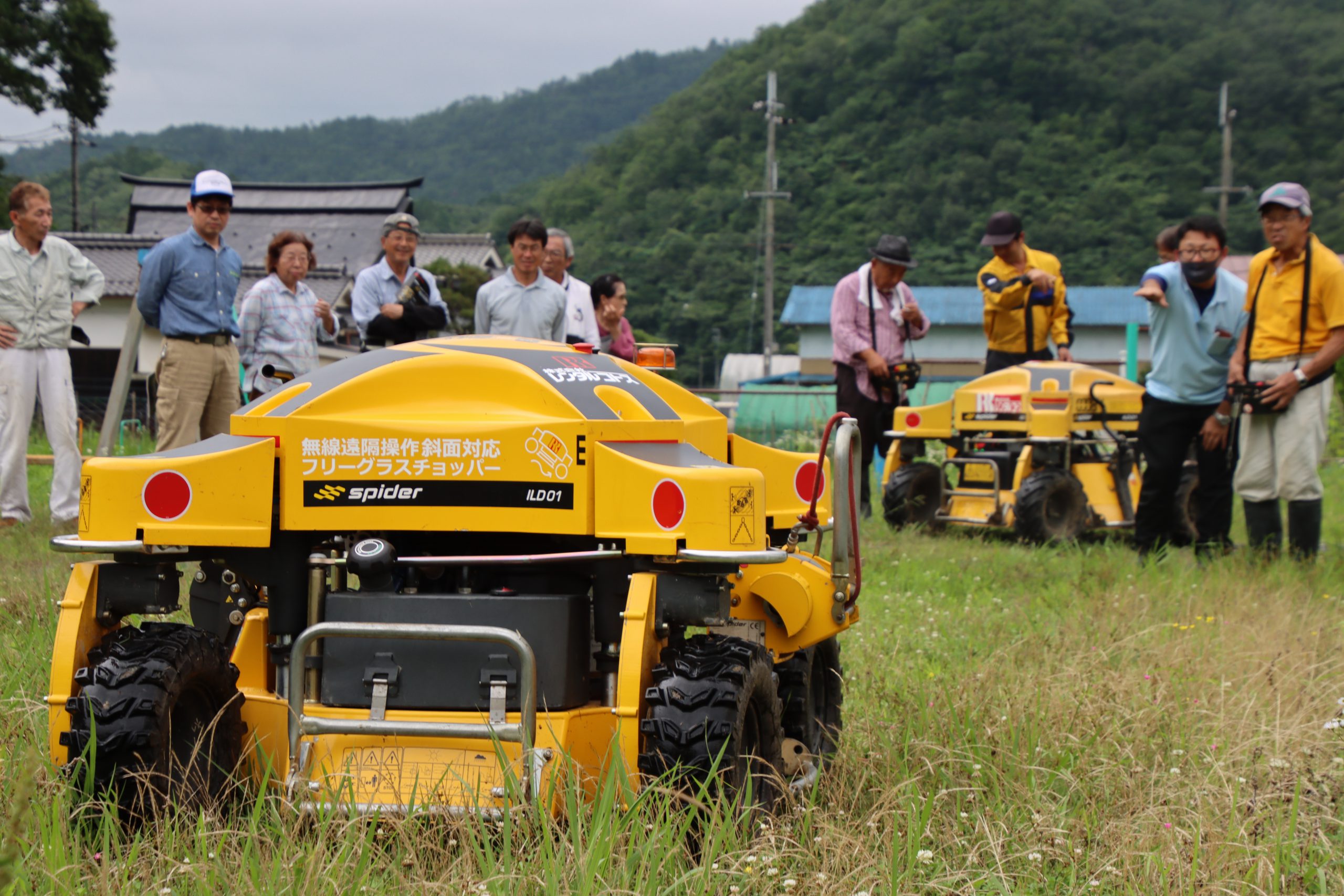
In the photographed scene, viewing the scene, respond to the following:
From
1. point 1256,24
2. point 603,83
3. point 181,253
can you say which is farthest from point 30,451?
point 603,83

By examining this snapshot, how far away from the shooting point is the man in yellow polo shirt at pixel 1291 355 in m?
6.52

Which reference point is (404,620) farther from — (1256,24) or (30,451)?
(1256,24)

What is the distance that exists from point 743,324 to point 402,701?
171ft

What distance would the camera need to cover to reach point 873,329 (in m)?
8.82

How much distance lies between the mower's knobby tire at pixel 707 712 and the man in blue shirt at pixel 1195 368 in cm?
474

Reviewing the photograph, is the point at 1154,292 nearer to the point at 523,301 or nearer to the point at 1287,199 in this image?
the point at 1287,199

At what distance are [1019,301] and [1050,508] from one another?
5.04 ft

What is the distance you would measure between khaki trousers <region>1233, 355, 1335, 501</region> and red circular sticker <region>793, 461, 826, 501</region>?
3.66 metres

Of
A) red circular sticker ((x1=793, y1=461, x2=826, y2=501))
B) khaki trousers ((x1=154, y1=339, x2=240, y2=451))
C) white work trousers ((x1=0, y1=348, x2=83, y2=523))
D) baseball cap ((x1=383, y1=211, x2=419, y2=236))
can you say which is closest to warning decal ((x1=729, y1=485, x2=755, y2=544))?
red circular sticker ((x1=793, y1=461, x2=826, y2=501))

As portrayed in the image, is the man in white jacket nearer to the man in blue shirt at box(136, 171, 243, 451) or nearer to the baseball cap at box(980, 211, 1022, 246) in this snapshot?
the man in blue shirt at box(136, 171, 243, 451)

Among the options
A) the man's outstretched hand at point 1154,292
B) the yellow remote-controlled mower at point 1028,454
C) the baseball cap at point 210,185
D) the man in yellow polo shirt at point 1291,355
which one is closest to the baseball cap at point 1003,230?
the yellow remote-controlled mower at point 1028,454

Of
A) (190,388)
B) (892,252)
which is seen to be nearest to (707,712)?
(190,388)

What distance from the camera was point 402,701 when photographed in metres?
2.98

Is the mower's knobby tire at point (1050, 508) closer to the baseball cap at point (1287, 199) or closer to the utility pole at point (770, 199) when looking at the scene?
the baseball cap at point (1287, 199)
